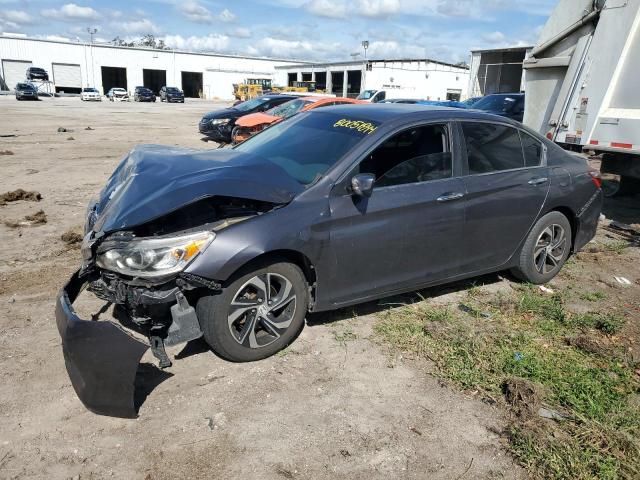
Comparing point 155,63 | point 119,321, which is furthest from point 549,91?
point 155,63

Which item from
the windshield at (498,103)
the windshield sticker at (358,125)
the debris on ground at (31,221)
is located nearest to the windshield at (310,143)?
the windshield sticker at (358,125)

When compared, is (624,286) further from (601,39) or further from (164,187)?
(164,187)

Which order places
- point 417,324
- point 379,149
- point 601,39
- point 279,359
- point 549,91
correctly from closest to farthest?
1. point 279,359
2. point 379,149
3. point 417,324
4. point 601,39
5. point 549,91

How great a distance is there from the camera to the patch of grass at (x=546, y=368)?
280 cm

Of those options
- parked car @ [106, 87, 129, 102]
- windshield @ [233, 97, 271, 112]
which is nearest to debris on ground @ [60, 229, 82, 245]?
windshield @ [233, 97, 271, 112]

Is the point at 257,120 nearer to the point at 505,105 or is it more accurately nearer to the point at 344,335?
the point at 505,105

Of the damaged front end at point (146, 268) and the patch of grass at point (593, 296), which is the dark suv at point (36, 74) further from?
the patch of grass at point (593, 296)

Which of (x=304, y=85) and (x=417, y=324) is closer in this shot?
(x=417, y=324)

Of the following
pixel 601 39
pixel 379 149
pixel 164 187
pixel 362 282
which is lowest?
pixel 362 282

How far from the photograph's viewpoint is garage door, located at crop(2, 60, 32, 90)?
62812 millimetres

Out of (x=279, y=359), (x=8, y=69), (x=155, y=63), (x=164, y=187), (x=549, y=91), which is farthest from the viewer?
(x=155, y=63)

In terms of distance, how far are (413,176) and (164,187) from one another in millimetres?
1904

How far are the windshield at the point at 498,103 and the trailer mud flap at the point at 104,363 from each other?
13.5 meters

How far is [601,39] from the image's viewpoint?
293 inches
